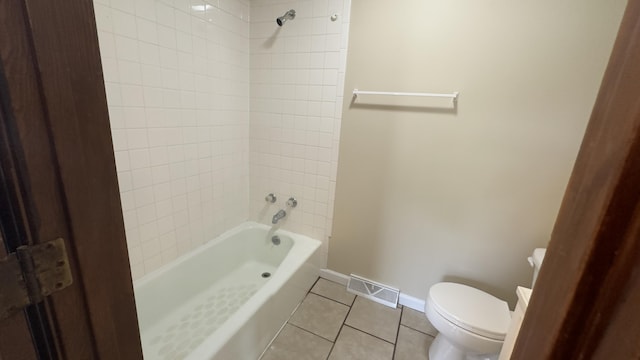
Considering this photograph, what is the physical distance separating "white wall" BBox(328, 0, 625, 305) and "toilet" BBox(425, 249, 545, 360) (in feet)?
0.86

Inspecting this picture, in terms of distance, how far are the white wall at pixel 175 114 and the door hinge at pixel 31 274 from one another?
1100 mm

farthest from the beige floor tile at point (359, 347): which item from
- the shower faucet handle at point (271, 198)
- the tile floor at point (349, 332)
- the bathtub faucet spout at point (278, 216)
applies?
the shower faucet handle at point (271, 198)

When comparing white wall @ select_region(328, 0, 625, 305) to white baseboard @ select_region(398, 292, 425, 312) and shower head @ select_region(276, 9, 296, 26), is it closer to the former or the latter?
white baseboard @ select_region(398, 292, 425, 312)

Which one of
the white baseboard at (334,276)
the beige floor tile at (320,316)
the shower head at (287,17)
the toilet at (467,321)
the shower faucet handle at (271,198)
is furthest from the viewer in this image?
the shower faucet handle at (271,198)

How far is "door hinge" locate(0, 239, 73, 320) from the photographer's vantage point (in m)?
0.36

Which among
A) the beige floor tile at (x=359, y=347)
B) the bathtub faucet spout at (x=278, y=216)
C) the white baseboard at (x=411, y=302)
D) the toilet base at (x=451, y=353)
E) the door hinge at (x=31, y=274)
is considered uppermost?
the door hinge at (x=31, y=274)

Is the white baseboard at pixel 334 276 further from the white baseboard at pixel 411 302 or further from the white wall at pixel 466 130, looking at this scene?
the white baseboard at pixel 411 302

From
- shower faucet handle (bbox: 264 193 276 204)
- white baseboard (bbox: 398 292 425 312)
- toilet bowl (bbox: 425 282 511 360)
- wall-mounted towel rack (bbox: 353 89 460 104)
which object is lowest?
white baseboard (bbox: 398 292 425 312)

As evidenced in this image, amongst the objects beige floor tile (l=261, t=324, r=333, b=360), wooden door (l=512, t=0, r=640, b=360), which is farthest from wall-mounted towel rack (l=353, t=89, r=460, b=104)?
beige floor tile (l=261, t=324, r=333, b=360)

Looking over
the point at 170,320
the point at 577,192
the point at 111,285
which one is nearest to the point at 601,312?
the point at 577,192

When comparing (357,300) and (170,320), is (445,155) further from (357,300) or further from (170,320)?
(170,320)

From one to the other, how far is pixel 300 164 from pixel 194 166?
742mm

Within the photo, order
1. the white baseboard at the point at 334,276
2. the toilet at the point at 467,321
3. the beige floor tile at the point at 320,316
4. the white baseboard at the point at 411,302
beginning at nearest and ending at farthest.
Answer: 1. the toilet at the point at 467,321
2. the beige floor tile at the point at 320,316
3. the white baseboard at the point at 411,302
4. the white baseboard at the point at 334,276

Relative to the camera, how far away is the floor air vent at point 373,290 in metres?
1.89
